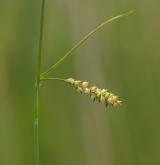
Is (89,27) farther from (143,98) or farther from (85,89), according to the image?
(85,89)

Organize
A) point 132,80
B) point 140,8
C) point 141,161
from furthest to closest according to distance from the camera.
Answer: point 140,8 < point 132,80 < point 141,161

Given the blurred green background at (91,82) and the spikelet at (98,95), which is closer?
the spikelet at (98,95)

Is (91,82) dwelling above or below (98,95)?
above

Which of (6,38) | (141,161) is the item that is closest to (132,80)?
(141,161)

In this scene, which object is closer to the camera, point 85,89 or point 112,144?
point 85,89

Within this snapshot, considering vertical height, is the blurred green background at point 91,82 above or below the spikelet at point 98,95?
above

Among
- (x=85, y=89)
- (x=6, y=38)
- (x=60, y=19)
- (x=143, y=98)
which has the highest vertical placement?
(x=60, y=19)

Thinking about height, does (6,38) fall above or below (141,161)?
above

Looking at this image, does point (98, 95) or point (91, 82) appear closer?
point (98, 95)
